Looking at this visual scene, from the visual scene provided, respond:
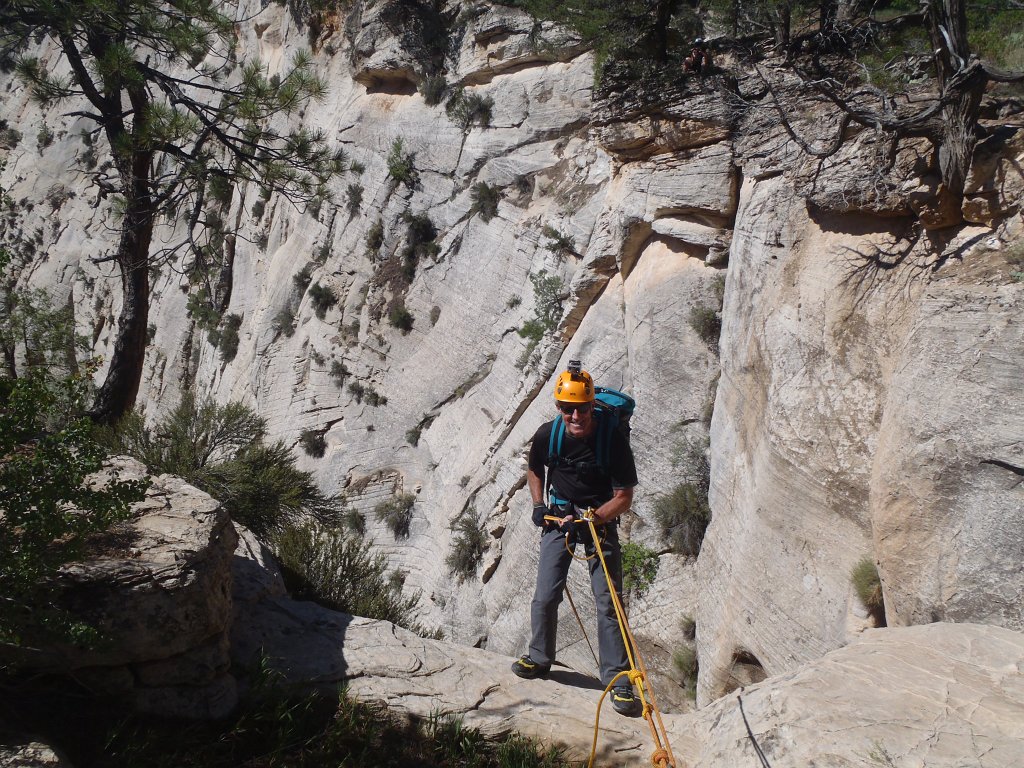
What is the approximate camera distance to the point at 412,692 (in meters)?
4.31

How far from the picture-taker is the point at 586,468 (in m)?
4.76

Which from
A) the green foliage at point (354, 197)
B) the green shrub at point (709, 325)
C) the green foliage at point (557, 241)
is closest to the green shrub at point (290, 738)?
the green shrub at point (709, 325)

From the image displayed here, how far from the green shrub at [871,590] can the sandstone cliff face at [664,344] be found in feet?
0.27

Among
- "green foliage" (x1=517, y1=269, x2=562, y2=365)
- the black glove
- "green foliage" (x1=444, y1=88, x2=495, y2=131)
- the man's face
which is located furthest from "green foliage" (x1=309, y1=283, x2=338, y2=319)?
the man's face

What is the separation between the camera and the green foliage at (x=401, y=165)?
15.9 meters

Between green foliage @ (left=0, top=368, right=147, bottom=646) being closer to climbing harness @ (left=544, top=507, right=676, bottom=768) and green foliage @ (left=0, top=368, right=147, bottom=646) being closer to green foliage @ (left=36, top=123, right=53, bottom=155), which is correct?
climbing harness @ (left=544, top=507, right=676, bottom=768)

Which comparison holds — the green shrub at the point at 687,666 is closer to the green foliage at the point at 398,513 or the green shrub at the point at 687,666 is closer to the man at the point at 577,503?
the man at the point at 577,503

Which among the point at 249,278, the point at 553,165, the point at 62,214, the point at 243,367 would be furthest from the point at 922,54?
the point at 62,214

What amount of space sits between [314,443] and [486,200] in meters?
6.35

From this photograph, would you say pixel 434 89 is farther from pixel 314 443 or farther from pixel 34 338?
pixel 34 338

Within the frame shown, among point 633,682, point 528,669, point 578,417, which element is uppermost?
point 578,417

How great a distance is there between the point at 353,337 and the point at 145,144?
8911mm

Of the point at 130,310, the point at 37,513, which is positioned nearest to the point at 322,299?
the point at 130,310

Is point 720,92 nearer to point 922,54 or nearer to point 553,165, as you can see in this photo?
point 922,54
